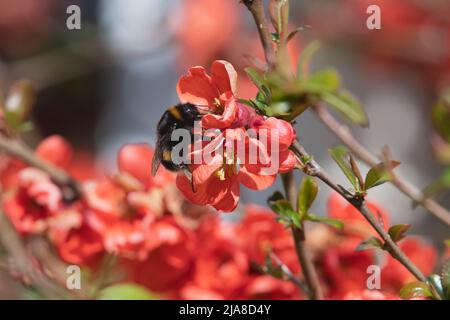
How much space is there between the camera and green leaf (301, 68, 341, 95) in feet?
1.75

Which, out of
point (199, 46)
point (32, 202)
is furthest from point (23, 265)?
point (199, 46)

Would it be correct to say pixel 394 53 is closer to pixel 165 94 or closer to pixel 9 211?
pixel 165 94

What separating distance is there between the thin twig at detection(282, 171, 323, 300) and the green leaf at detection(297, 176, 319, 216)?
2 cm

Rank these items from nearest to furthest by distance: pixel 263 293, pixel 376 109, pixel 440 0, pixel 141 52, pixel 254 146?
pixel 254 146, pixel 263 293, pixel 440 0, pixel 141 52, pixel 376 109

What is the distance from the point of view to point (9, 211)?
90 centimetres

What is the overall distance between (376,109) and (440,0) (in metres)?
1.06

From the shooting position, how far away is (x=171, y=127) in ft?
2.01

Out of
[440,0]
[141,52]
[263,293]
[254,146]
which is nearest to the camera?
[254,146]

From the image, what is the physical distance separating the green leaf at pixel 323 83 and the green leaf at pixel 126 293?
342mm

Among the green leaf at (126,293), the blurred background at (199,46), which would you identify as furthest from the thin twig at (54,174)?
the blurred background at (199,46)

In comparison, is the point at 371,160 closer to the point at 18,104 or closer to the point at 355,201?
the point at 355,201

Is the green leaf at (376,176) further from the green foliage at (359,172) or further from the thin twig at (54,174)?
the thin twig at (54,174)
